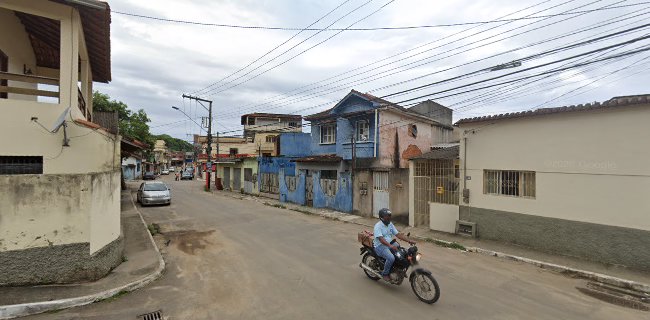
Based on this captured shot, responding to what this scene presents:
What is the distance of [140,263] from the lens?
7.91 m

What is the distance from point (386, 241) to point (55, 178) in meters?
6.23

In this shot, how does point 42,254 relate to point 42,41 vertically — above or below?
below

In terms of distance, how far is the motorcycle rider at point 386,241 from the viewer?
645cm

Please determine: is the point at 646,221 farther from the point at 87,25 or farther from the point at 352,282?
the point at 87,25

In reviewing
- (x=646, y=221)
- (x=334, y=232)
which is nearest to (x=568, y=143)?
(x=646, y=221)

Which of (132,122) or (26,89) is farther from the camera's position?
(132,122)

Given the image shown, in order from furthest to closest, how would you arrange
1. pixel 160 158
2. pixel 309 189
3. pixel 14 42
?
1. pixel 160 158
2. pixel 309 189
3. pixel 14 42

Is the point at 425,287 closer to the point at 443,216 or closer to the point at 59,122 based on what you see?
the point at 443,216

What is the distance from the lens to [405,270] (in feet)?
21.0

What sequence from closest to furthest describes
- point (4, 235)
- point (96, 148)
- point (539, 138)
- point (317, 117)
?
point (4, 235) < point (96, 148) < point (539, 138) < point (317, 117)

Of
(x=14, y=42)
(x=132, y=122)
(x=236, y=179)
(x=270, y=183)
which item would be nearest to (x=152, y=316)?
(x=14, y=42)

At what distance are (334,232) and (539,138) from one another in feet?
23.8

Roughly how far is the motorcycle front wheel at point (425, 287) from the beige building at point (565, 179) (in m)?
5.47

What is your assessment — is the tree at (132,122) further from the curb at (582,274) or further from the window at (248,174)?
the curb at (582,274)
